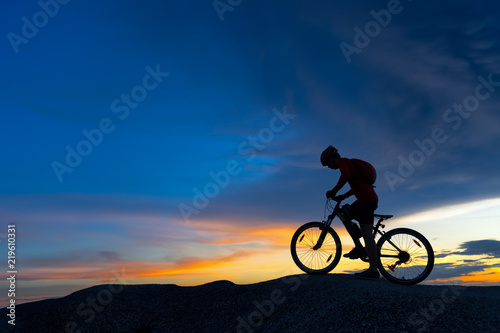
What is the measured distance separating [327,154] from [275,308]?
13.4ft

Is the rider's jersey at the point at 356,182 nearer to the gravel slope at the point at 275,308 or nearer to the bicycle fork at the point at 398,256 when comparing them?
the bicycle fork at the point at 398,256

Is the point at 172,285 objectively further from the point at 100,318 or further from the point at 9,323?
the point at 9,323

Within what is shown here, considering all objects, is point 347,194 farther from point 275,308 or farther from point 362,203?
point 275,308

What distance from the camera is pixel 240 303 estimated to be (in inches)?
395

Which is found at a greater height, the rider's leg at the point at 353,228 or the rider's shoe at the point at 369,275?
the rider's leg at the point at 353,228

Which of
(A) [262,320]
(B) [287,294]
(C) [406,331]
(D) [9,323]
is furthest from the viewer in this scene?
(D) [9,323]

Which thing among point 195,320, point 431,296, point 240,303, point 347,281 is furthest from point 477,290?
point 195,320

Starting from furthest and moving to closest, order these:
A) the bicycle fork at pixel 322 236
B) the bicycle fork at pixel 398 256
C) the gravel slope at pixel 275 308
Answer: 1. the bicycle fork at pixel 322 236
2. the bicycle fork at pixel 398 256
3. the gravel slope at pixel 275 308

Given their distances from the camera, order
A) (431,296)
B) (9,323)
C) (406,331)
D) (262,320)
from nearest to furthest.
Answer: (406,331) → (431,296) → (262,320) → (9,323)

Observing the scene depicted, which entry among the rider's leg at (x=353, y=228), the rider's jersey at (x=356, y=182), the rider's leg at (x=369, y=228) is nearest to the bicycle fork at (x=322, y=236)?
the rider's leg at (x=353, y=228)

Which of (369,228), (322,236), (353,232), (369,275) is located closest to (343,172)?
(369,228)

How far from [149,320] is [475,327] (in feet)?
25.9

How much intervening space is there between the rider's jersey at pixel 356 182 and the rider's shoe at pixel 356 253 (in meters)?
1.29

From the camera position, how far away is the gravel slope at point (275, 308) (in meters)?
7.09
